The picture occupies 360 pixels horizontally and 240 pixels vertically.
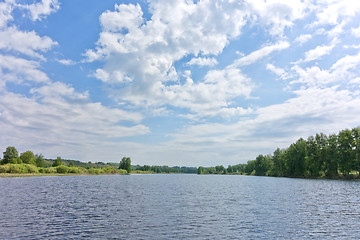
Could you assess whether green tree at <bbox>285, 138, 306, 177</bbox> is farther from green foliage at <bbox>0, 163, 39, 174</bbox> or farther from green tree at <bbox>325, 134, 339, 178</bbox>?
green foliage at <bbox>0, 163, 39, 174</bbox>

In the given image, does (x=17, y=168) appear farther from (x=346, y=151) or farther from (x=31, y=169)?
(x=346, y=151)

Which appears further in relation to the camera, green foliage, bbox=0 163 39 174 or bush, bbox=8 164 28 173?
bush, bbox=8 164 28 173

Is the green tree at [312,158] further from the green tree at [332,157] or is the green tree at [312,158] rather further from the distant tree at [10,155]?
the distant tree at [10,155]

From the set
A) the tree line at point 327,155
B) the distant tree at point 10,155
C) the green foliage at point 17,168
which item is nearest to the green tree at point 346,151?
the tree line at point 327,155

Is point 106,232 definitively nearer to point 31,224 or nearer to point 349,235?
point 31,224

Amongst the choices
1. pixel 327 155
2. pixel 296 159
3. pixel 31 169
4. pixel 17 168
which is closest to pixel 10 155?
pixel 31 169

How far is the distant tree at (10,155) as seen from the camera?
618ft

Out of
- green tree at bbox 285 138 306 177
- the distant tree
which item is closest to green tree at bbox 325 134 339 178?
green tree at bbox 285 138 306 177

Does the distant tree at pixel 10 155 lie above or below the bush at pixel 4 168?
above

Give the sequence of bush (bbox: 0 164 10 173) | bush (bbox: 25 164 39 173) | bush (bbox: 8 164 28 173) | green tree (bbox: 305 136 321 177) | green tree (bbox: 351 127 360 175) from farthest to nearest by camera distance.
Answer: bush (bbox: 25 164 39 173) < bush (bbox: 8 164 28 173) < bush (bbox: 0 164 10 173) < green tree (bbox: 305 136 321 177) < green tree (bbox: 351 127 360 175)

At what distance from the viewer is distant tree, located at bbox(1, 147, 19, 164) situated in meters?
188

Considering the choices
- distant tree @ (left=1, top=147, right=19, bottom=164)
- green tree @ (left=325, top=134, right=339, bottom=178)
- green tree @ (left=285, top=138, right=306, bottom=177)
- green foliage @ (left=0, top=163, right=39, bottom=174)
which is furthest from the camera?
distant tree @ (left=1, top=147, right=19, bottom=164)

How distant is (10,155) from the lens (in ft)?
627

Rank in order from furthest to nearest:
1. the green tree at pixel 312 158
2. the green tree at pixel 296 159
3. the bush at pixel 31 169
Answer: the bush at pixel 31 169
the green tree at pixel 296 159
the green tree at pixel 312 158
